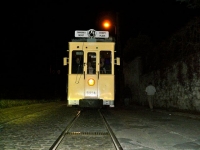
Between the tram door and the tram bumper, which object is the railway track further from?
the tram door

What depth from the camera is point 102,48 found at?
15180 mm

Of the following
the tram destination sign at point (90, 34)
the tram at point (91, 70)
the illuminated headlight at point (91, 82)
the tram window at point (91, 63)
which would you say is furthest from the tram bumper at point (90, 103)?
the tram destination sign at point (90, 34)

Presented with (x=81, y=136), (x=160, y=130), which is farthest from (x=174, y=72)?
(x=81, y=136)

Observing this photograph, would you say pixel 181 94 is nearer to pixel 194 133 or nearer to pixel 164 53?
pixel 164 53

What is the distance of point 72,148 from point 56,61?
35721mm

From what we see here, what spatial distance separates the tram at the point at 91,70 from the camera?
15.2 metres

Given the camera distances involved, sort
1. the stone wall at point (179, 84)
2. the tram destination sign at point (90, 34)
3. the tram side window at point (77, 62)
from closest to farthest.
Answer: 1. the stone wall at point (179, 84)
2. the tram side window at point (77, 62)
3. the tram destination sign at point (90, 34)

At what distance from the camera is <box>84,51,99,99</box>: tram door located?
49.8ft

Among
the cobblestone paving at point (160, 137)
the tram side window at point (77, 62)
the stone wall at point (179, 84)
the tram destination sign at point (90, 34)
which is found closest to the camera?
the cobblestone paving at point (160, 137)

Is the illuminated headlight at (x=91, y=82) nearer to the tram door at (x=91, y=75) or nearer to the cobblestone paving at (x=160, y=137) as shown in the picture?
the tram door at (x=91, y=75)

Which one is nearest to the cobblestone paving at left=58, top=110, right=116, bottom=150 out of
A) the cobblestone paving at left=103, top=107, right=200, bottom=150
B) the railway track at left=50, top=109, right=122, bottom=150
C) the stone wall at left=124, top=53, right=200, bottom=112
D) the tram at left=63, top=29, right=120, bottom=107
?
the railway track at left=50, top=109, right=122, bottom=150

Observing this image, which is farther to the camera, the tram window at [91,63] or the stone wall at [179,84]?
the tram window at [91,63]

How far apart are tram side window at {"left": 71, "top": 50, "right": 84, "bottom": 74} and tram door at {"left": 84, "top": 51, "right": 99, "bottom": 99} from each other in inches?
8.1

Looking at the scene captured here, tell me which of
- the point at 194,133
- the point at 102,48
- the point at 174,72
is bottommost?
the point at 194,133
